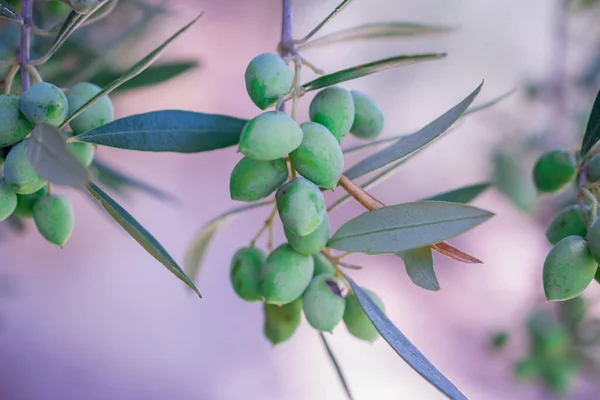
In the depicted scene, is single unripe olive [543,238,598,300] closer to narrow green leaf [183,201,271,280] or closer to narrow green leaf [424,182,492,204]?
narrow green leaf [424,182,492,204]

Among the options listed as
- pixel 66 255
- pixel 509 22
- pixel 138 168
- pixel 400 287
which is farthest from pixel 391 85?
pixel 66 255

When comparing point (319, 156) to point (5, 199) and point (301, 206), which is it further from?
point (5, 199)

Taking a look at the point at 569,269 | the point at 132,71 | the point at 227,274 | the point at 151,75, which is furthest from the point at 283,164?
the point at 227,274

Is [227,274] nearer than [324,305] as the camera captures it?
No

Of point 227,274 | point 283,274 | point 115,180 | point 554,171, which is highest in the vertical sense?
point 554,171

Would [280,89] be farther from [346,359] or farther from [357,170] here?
[346,359]

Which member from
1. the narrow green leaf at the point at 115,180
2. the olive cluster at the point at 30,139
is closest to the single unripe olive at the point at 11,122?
the olive cluster at the point at 30,139

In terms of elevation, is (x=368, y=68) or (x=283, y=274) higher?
(x=368, y=68)
